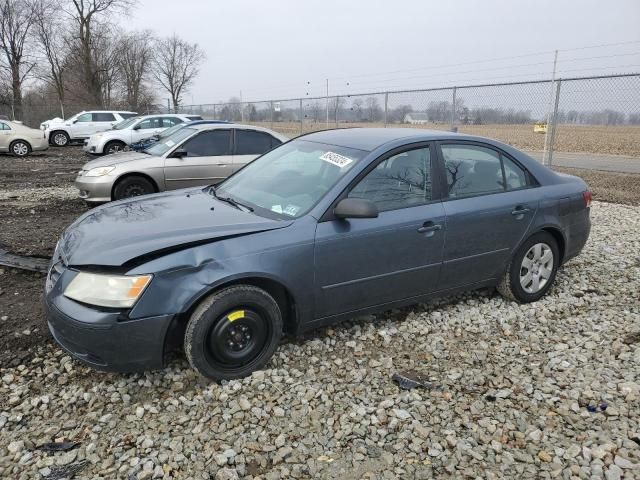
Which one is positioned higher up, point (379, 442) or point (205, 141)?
point (205, 141)

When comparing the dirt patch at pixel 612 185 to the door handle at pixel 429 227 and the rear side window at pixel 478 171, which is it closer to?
the rear side window at pixel 478 171

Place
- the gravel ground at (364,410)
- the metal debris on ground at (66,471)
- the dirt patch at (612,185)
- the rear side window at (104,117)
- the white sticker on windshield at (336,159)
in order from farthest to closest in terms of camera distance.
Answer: the rear side window at (104,117) → the dirt patch at (612,185) → the white sticker on windshield at (336,159) → the gravel ground at (364,410) → the metal debris on ground at (66,471)

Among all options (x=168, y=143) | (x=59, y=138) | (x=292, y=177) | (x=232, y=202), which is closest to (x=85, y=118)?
(x=59, y=138)

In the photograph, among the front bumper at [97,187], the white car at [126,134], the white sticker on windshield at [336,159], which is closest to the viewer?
the white sticker on windshield at [336,159]

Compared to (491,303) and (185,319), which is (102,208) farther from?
(491,303)

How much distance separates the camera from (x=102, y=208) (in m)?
3.88

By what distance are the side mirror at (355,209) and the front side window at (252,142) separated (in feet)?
17.4

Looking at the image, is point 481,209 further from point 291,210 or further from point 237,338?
point 237,338

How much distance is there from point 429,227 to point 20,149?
60.4 feet

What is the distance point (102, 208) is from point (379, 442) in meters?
2.73

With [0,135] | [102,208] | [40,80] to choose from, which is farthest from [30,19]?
[102,208]

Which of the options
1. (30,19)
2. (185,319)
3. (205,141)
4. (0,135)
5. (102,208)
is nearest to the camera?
(185,319)

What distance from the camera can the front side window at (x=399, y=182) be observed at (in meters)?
3.54

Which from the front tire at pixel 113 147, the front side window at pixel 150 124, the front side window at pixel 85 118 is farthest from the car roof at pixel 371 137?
the front side window at pixel 85 118
